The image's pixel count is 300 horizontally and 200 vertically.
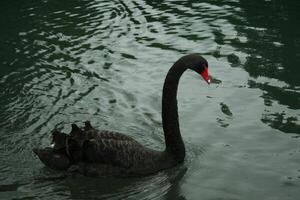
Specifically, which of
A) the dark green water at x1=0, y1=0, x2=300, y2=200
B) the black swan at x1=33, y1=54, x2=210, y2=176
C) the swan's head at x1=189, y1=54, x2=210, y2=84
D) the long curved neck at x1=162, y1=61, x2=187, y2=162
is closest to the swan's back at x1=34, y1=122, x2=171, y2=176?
the black swan at x1=33, y1=54, x2=210, y2=176

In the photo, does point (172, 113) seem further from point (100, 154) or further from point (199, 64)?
point (100, 154)

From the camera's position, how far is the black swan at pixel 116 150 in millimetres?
5395

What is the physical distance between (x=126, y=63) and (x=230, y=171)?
380cm

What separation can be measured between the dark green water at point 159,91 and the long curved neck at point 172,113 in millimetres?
214

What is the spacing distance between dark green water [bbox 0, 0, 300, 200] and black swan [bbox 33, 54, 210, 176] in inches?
5.0

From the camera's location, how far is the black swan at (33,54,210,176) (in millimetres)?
5395

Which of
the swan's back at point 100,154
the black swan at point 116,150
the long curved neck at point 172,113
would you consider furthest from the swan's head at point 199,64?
the swan's back at point 100,154

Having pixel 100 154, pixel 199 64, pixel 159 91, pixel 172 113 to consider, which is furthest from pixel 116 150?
pixel 159 91

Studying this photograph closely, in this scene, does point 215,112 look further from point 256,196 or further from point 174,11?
point 174,11

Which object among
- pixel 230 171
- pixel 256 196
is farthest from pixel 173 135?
pixel 256 196

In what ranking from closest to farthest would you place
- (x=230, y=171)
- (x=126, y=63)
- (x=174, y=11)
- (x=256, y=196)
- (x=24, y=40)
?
(x=256, y=196) → (x=230, y=171) → (x=126, y=63) → (x=24, y=40) → (x=174, y=11)

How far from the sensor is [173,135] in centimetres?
564

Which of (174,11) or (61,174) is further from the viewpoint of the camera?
(174,11)

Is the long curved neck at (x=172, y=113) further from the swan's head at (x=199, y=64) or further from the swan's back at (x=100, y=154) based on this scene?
the swan's back at (x=100, y=154)
